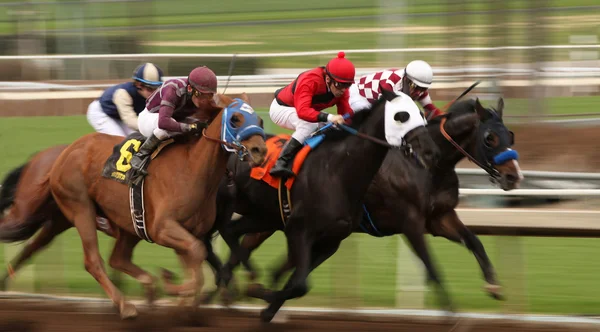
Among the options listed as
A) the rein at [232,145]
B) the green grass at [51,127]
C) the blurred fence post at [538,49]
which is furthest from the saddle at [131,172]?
the blurred fence post at [538,49]

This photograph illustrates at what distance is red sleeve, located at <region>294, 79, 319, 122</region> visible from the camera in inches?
214

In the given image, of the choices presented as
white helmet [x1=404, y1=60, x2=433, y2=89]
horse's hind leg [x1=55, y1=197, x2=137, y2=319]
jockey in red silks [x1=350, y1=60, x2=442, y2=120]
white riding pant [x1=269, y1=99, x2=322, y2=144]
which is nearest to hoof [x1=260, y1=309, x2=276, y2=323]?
horse's hind leg [x1=55, y1=197, x2=137, y2=319]

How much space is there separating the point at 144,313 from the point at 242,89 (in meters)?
6.41

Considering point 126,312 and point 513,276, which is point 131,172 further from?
point 513,276

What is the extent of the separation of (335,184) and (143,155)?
43.5 inches

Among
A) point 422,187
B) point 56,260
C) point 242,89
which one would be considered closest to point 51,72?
point 242,89

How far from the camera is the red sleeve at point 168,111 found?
16.7 feet

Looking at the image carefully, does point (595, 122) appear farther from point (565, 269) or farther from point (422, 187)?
point (422, 187)

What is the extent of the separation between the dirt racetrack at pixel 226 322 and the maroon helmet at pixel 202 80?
48.8 inches

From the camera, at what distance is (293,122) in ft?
19.1

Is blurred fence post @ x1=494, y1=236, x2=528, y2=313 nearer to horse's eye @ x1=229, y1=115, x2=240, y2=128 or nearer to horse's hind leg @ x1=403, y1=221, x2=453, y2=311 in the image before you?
horse's hind leg @ x1=403, y1=221, x2=453, y2=311

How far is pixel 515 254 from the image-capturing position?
227 inches

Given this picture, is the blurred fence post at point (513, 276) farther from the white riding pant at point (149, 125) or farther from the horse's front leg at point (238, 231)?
the white riding pant at point (149, 125)

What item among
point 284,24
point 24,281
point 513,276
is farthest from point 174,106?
point 284,24
